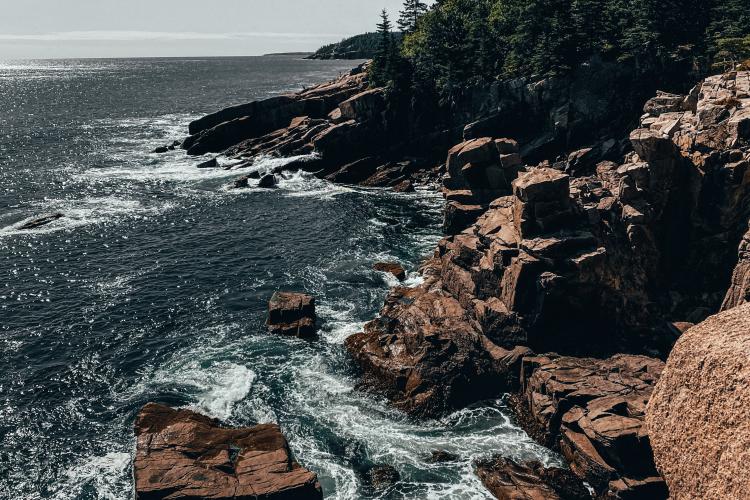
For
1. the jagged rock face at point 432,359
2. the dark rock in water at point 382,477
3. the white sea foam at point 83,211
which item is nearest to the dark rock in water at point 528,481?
the dark rock in water at point 382,477

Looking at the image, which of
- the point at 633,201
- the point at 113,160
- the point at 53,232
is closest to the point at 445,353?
the point at 633,201

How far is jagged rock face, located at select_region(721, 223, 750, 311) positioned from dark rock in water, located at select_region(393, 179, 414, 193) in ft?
194

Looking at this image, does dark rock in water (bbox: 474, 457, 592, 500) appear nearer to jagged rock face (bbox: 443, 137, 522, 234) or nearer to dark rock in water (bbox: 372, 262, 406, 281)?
dark rock in water (bbox: 372, 262, 406, 281)

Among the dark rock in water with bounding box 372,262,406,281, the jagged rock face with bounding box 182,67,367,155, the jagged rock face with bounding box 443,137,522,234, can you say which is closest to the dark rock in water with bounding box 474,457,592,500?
the dark rock in water with bounding box 372,262,406,281

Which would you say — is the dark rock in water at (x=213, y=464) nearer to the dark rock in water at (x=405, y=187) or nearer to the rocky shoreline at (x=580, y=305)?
the rocky shoreline at (x=580, y=305)

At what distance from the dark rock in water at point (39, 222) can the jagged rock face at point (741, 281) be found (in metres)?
86.4

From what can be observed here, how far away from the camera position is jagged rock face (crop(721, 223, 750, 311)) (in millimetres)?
41781

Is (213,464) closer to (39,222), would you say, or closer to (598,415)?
(598,415)

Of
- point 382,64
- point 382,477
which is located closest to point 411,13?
point 382,64

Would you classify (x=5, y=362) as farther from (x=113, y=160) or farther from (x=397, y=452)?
(x=113, y=160)

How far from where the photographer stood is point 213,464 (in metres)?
33.2

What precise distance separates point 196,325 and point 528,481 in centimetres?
3543

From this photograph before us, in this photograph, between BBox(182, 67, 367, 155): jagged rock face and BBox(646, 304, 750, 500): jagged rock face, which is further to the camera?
BBox(182, 67, 367, 155): jagged rock face

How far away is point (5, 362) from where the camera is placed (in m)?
48.5
